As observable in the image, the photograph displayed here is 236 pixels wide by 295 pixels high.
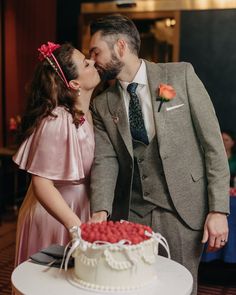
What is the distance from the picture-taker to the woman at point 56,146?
2.11 meters

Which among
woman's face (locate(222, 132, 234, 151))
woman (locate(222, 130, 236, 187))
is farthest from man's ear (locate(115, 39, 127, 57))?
woman's face (locate(222, 132, 234, 151))

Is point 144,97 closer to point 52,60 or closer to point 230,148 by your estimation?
point 52,60

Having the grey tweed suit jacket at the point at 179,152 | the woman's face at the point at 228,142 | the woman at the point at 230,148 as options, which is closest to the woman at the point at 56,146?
the grey tweed suit jacket at the point at 179,152

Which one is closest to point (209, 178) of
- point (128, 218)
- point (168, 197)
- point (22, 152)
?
point (168, 197)

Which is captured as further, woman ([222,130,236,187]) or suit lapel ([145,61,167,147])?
woman ([222,130,236,187])

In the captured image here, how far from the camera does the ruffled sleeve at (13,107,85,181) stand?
6.91 ft

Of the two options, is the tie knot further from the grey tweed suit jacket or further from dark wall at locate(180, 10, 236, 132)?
dark wall at locate(180, 10, 236, 132)

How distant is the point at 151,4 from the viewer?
6.71 m

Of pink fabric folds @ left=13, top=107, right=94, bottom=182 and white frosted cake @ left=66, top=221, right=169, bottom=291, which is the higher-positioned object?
pink fabric folds @ left=13, top=107, right=94, bottom=182

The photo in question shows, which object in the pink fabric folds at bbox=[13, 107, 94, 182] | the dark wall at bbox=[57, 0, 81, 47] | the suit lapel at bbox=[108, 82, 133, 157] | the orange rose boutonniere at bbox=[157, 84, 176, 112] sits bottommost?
the pink fabric folds at bbox=[13, 107, 94, 182]

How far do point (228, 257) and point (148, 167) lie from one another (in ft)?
6.64

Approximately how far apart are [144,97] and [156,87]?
0.08 meters

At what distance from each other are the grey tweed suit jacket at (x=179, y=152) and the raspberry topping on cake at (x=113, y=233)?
414 mm

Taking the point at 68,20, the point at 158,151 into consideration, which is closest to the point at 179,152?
the point at 158,151
